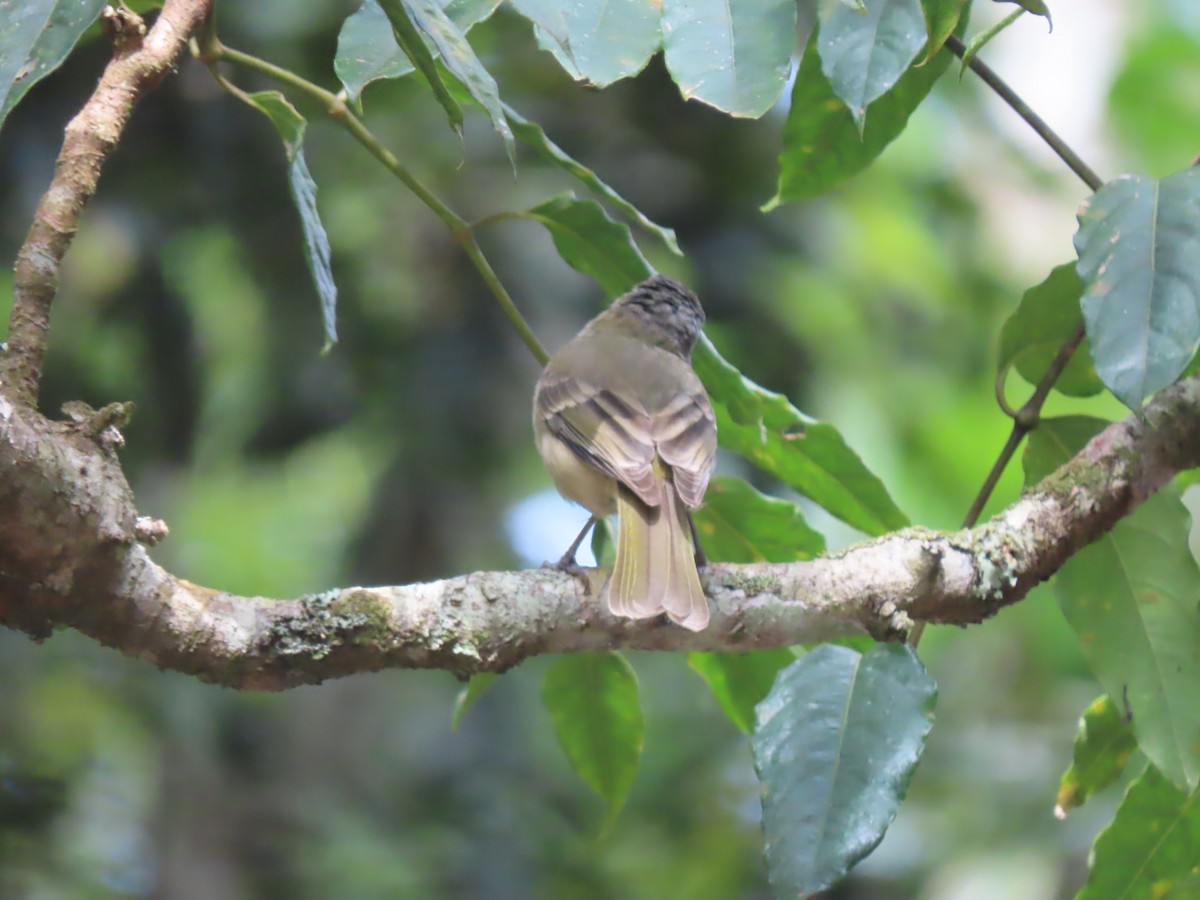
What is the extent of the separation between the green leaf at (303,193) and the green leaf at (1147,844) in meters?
1.57

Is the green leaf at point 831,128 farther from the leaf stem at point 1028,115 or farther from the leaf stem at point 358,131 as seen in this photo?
the leaf stem at point 358,131

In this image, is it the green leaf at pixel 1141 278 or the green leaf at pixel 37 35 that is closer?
the green leaf at pixel 37 35

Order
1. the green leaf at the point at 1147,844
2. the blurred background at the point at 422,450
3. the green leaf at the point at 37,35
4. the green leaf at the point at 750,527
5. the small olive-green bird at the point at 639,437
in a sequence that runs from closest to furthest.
Answer: the green leaf at the point at 37,35 < the green leaf at the point at 1147,844 < the small olive-green bird at the point at 639,437 < the green leaf at the point at 750,527 < the blurred background at the point at 422,450

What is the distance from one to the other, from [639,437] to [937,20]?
135 centimetres

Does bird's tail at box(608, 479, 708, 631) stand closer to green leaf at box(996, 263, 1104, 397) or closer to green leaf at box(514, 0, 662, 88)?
green leaf at box(996, 263, 1104, 397)

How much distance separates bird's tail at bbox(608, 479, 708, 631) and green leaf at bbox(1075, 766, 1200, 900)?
0.80 metres

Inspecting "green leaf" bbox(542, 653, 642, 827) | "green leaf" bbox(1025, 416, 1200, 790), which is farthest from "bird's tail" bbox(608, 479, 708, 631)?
"green leaf" bbox(1025, 416, 1200, 790)

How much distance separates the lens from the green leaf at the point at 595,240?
2.42 m

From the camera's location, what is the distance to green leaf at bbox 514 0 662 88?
1.73 metres

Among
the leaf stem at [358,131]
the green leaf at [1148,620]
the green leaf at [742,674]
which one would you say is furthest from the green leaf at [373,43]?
the green leaf at [1148,620]

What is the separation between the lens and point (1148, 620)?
2176mm

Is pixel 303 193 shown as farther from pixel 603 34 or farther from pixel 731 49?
pixel 731 49

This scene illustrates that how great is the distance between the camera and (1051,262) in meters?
7.84

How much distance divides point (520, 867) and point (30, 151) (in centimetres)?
281
